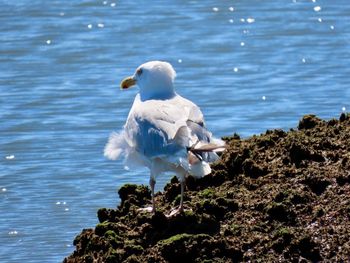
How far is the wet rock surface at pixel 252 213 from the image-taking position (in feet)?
25.0

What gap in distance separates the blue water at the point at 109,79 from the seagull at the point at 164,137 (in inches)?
67.4

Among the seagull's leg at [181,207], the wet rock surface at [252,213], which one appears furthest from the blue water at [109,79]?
the seagull's leg at [181,207]

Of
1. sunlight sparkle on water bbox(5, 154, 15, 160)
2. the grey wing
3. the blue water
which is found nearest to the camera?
the grey wing

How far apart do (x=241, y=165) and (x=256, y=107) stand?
5.13m

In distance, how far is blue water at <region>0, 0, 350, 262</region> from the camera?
11.6 metres

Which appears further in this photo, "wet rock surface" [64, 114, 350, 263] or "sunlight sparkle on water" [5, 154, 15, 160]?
"sunlight sparkle on water" [5, 154, 15, 160]

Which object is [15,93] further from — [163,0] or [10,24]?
[163,0]

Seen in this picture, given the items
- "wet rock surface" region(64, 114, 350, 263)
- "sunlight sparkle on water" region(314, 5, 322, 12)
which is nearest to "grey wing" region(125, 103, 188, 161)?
"wet rock surface" region(64, 114, 350, 263)

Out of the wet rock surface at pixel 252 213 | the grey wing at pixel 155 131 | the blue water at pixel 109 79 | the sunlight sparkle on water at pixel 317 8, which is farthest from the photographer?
the sunlight sparkle on water at pixel 317 8

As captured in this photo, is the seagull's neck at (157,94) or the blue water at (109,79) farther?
the blue water at (109,79)

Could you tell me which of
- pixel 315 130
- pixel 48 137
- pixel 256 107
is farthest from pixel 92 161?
pixel 315 130

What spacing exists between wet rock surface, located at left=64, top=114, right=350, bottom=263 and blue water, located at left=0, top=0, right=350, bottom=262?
6.21 feet

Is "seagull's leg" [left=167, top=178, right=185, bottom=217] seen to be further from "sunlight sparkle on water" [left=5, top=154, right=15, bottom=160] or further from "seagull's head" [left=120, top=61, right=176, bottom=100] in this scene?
"sunlight sparkle on water" [left=5, top=154, right=15, bottom=160]

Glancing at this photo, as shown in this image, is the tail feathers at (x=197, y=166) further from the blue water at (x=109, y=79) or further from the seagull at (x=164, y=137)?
the blue water at (x=109, y=79)
